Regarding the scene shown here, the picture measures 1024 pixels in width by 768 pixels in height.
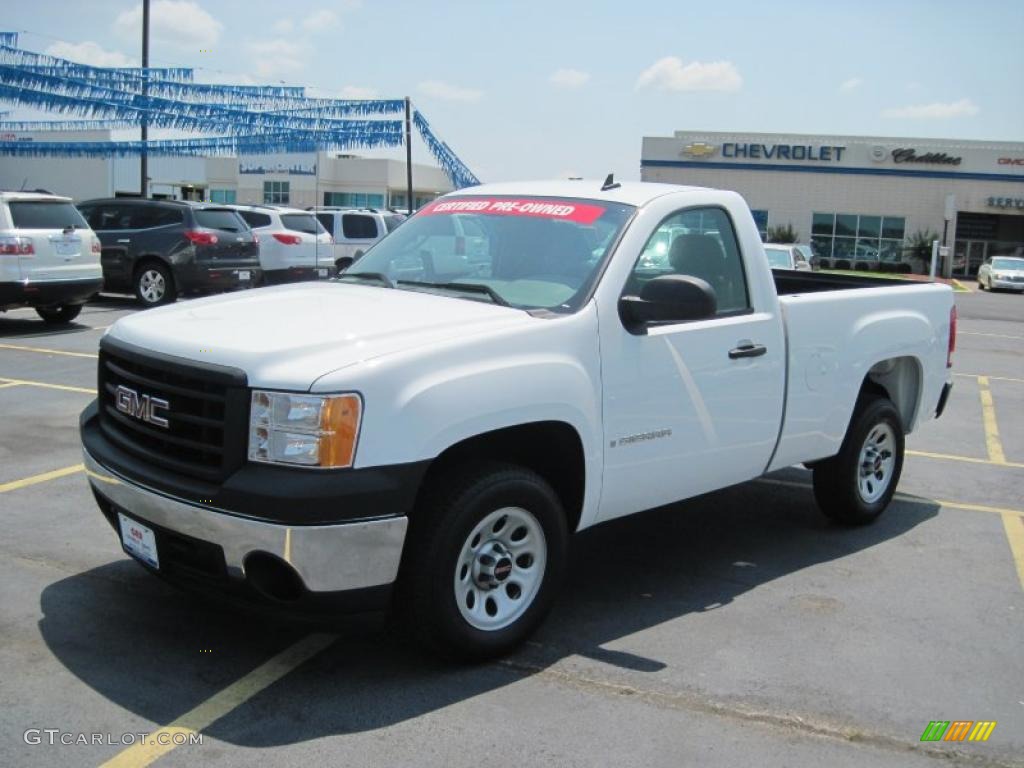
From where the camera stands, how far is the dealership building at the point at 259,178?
6419 cm

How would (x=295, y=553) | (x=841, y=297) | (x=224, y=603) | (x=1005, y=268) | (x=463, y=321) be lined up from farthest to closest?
(x=1005, y=268), (x=841, y=297), (x=463, y=321), (x=224, y=603), (x=295, y=553)

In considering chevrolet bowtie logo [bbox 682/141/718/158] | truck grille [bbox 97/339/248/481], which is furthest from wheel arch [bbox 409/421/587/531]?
chevrolet bowtie logo [bbox 682/141/718/158]

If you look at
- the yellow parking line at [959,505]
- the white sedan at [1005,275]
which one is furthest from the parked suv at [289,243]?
the white sedan at [1005,275]

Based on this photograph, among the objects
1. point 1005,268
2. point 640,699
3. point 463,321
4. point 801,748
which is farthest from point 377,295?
point 1005,268

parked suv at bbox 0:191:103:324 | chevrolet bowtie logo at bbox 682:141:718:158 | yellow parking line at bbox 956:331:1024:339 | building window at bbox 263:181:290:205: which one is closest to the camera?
parked suv at bbox 0:191:103:324

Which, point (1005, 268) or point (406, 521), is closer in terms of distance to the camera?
point (406, 521)

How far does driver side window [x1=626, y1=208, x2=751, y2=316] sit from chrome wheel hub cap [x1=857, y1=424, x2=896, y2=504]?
5.32 ft

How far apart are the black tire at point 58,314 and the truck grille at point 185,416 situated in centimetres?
1156

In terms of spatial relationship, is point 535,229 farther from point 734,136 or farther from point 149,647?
point 734,136

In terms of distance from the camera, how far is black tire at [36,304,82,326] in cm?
1498

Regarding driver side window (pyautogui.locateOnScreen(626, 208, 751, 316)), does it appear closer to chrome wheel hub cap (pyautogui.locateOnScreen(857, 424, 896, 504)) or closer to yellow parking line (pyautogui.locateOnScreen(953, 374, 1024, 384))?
chrome wheel hub cap (pyautogui.locateOnScreen(857, 424, 896, 504))

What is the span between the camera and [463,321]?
4.31m

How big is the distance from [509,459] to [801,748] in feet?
5.22

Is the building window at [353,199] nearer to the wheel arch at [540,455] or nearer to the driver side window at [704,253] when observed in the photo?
the driver side window at [704,253]
